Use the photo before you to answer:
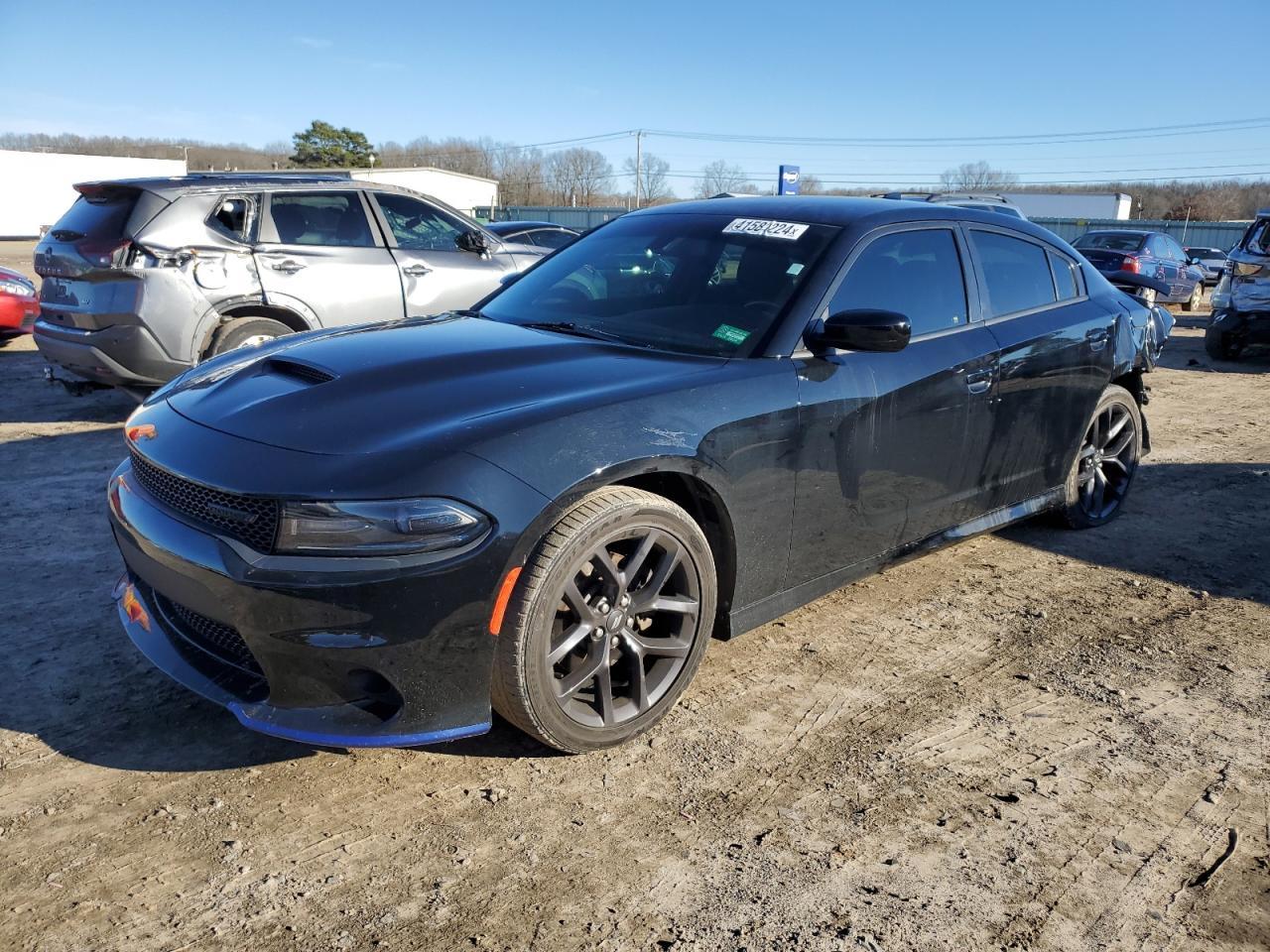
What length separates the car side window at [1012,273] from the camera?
4.22 metres

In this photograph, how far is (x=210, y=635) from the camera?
9.01 feet

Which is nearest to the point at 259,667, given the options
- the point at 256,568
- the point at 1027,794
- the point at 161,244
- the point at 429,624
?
the point at 256,568

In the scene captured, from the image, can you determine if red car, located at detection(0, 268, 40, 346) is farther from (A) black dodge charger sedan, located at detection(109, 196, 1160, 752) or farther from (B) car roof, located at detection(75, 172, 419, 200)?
(A) black dodge charger sedan, located at detection(109, 196, 1160, 752)

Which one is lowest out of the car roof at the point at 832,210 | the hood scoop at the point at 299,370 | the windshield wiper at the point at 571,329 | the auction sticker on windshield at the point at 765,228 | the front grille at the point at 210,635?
the front grille at the point at 210,635

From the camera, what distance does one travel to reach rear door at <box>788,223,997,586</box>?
11.1 ft

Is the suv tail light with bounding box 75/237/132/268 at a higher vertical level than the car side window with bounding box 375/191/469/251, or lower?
lower

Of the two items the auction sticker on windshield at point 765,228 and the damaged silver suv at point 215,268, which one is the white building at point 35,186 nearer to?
the damaged silver suv at point 215,268

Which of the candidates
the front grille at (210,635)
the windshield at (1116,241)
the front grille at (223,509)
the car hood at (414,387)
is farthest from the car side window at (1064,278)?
the windshield at (1116,241)

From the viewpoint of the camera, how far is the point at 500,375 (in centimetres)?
303

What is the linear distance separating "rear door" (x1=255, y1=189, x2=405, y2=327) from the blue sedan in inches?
467

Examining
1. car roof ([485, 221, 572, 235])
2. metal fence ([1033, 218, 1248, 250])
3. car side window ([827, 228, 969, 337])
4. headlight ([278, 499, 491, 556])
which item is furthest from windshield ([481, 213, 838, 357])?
metal fence ([1033, 218, 1248, 250])

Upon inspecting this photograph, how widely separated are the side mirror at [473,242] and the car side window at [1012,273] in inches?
175

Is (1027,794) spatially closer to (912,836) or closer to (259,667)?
(912,836)

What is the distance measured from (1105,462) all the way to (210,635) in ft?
15.0
